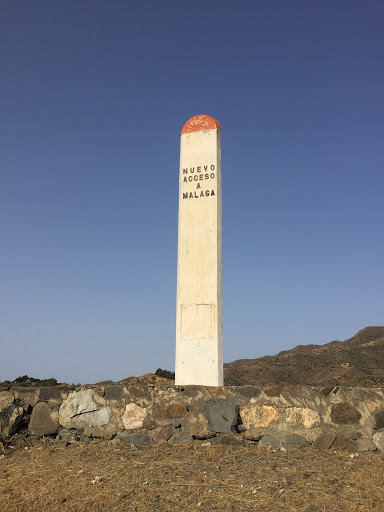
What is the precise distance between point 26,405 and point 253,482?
3.35 m

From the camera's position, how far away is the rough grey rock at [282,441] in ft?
16.5

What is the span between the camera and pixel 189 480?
3969 millimetres

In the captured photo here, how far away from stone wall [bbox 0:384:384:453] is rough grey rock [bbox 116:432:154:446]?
0.04 ft

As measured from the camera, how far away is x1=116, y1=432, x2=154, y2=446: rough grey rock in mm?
5324

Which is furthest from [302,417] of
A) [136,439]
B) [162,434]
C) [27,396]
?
[27,396]

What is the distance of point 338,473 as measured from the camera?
161 inches

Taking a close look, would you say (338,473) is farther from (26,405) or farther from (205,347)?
(26,405)

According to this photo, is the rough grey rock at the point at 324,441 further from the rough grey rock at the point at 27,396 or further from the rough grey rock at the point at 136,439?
the rough grey rock at the point at 27,396

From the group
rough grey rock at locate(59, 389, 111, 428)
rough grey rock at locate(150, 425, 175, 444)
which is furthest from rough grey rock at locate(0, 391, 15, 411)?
rough grey rock at locate(150, 425, 175, 444)

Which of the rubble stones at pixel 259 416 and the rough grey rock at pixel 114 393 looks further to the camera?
the rough grey rock at pixel 114 393

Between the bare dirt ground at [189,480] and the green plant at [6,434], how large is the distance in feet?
0.78

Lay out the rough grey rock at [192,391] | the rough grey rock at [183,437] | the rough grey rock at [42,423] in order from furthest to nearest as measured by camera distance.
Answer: the rough grey rock at [42,423] < the rough grey rock at [192,391] < the rough grey rock at [183,437]

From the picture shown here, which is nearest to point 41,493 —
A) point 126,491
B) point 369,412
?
point 126,491

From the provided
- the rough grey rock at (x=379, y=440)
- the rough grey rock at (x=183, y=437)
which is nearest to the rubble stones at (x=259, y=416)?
the rough grey rock at (x=183, y=437)
